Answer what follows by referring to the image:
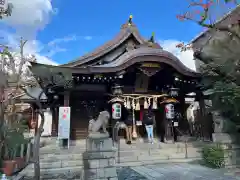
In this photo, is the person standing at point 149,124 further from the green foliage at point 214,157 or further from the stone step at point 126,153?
the green foliage at point 214,157

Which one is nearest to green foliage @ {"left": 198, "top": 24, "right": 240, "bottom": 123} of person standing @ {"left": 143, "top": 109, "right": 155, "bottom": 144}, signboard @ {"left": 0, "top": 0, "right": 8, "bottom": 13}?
person standing @ {"left": 143, "top": 109, "right": 155, "bottom": 144}

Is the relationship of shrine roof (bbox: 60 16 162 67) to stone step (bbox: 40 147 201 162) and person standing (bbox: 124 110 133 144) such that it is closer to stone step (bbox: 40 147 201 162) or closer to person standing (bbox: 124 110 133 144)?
person standing (bbox: 124 110 133 144)

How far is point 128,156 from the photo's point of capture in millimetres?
8117

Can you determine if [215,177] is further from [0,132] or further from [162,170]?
[0,132]

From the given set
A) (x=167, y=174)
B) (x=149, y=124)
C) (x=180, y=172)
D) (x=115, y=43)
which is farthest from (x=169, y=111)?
(x=115, y=43)

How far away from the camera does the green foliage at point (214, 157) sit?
748cm

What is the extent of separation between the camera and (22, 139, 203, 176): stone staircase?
6.89 m

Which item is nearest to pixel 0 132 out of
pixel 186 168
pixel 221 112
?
pixel 186 168

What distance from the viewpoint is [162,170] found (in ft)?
22.7

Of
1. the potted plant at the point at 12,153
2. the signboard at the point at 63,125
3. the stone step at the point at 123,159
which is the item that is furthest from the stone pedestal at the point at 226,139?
the potted plant at the point at 12,153

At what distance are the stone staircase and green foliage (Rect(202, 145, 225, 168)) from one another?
872 millimetres

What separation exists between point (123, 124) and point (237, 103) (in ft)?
17.0

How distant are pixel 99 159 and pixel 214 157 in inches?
178

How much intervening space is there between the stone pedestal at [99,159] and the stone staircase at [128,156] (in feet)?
3.48
